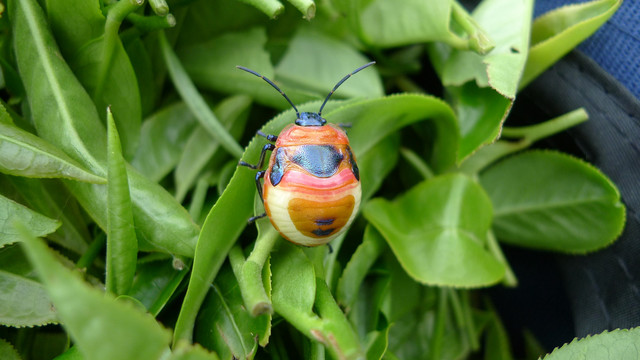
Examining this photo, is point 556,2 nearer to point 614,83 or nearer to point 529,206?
point 614,83

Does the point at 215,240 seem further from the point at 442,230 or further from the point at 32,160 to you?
the point at 442,230

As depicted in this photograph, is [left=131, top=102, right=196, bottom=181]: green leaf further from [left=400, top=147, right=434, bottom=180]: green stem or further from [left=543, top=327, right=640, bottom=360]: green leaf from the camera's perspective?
[left=543, top=327, right=640, bottom=360]: green leaf

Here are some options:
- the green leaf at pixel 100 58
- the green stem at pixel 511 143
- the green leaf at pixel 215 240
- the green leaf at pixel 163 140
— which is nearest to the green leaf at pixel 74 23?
the green leaf at pixel 100 58

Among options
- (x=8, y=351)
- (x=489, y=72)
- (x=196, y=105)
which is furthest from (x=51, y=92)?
(x=489, y=72)

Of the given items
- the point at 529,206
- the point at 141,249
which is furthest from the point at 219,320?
the point at 529,206

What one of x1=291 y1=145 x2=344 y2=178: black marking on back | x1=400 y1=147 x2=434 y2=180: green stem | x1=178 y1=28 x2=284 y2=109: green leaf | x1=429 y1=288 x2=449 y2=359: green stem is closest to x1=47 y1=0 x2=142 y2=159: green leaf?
x1=178 y1=28 x2=284 y2=109: green leaf
